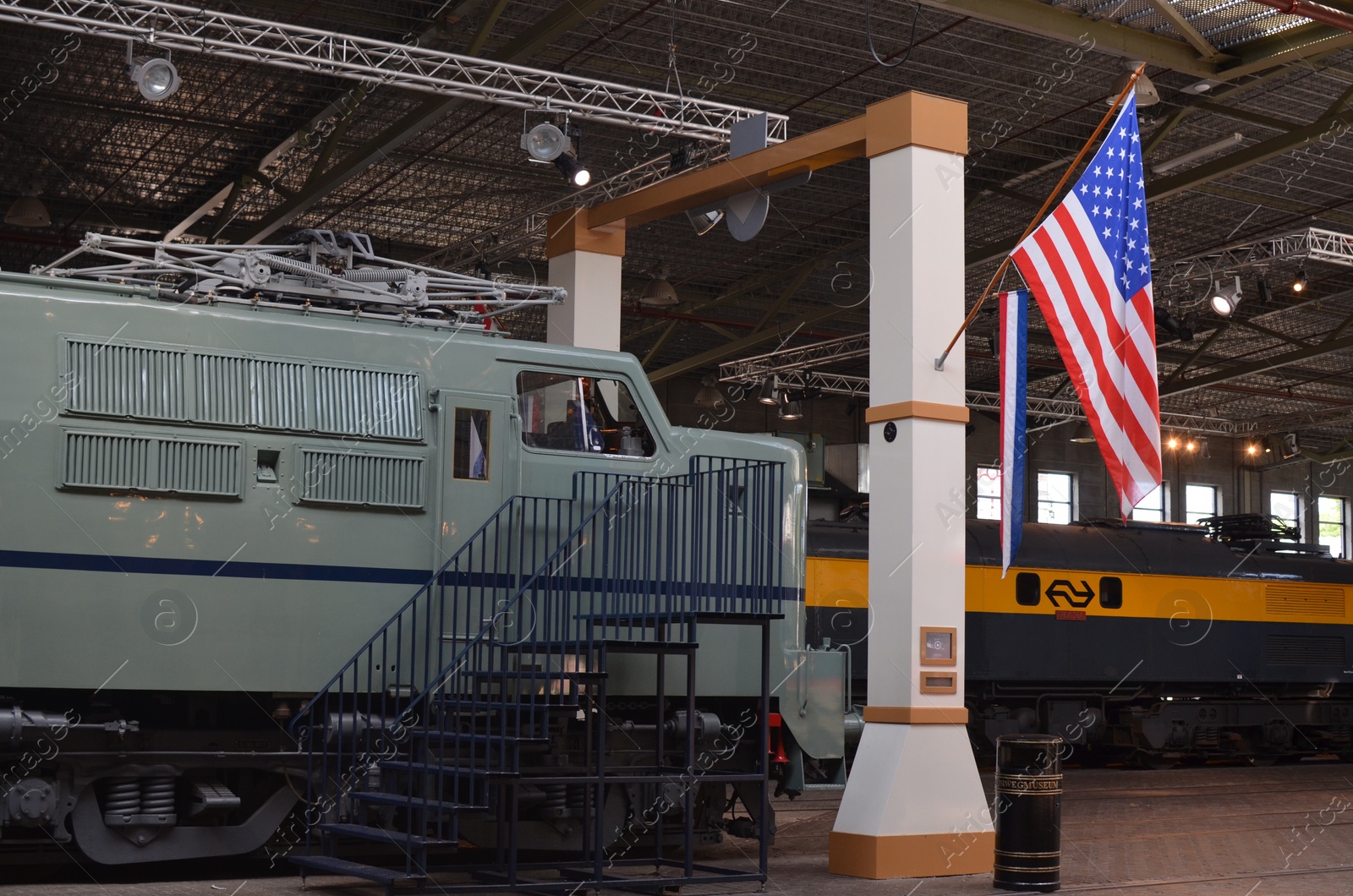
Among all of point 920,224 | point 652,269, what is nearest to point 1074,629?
point 652,269

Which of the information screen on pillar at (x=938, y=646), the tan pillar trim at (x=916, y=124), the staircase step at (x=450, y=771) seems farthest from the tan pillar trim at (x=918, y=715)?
the tan pillar trim at (x=916, y=124)

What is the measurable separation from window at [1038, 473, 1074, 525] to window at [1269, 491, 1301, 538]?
704 cm

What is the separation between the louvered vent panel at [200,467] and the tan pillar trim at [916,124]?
4894 mm

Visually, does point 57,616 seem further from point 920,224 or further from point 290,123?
point 290,123

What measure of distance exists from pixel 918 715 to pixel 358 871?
12.6 ft

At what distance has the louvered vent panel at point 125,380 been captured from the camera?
8.66m

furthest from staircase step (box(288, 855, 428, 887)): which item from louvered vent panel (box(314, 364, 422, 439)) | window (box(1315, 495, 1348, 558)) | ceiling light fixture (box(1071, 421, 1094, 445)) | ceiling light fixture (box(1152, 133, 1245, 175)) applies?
window (box(1315, 495, 1348, 558))

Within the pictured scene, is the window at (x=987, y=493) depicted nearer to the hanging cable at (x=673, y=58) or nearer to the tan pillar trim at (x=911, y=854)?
the hanging cable at (x=673, y=58)

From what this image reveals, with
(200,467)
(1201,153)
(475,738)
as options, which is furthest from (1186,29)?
(200,467)

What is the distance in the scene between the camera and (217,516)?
8930mm

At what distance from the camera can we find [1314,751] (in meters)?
24.1

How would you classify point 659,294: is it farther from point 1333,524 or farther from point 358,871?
point 1333,524

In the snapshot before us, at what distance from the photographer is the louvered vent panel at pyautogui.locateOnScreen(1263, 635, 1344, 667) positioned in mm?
22547

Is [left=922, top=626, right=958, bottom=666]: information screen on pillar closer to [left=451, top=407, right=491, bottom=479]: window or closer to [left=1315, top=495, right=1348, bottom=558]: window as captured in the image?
[left=451, top=407, right=491, bottom=479]: window
